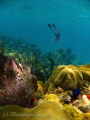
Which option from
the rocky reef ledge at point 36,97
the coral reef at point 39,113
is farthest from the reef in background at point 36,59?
the coral reef at point 39,113

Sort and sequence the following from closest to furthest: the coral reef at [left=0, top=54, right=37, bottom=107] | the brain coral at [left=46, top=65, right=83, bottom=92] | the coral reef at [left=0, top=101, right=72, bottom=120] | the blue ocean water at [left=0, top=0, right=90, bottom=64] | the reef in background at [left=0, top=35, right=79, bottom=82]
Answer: the coral reef at [left=0, top=101, right=72, bottom=120], the coral reef at [left=0, top=54, right=37, bottom=107], the brain coral at [left=46, top=65, right=83, bottom=92], the reef in background at [left=0, top=35, right=79, bottom=82], the blue ocean water at [left=0, top=0, right=90, bottom=64]

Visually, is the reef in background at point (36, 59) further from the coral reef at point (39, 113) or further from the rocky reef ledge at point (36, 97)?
the coral reef at point (39, 113)

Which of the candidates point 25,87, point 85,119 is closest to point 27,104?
point 25,87

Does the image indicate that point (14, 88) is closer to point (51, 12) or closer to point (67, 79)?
point (67, 79)

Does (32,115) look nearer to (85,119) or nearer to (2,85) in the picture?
(85,119)

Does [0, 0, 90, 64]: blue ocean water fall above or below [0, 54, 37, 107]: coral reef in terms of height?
above

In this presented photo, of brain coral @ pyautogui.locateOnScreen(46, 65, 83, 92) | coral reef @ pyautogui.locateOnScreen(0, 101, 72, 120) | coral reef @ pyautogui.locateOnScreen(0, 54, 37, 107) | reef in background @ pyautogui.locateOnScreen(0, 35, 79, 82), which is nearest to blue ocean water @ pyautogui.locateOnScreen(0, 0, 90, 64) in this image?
reef in background @ pyautogui.locateOnScreen(0, 35, 79, 82)

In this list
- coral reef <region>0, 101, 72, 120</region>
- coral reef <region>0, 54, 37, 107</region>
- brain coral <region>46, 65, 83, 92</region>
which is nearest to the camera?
coral reef <region>0, 101, 72, 120</region>

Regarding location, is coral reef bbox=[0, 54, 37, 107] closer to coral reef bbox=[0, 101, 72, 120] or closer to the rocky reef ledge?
the rocky reef ledge

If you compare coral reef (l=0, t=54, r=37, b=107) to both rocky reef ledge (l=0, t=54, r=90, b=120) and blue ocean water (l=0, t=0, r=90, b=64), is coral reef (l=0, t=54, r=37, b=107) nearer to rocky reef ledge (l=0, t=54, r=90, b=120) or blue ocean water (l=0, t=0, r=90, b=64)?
rocky reef ledge (l=0, t=54, r=90, b=120)

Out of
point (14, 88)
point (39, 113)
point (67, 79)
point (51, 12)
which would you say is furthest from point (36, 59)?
point (51, 12)

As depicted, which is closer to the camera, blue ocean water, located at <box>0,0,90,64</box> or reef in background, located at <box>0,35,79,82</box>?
reef in background, located at <box>0,35,79,82</box>

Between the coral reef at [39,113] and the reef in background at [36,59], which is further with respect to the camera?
the reef in background at [36,59]

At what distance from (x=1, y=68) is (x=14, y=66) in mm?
337
